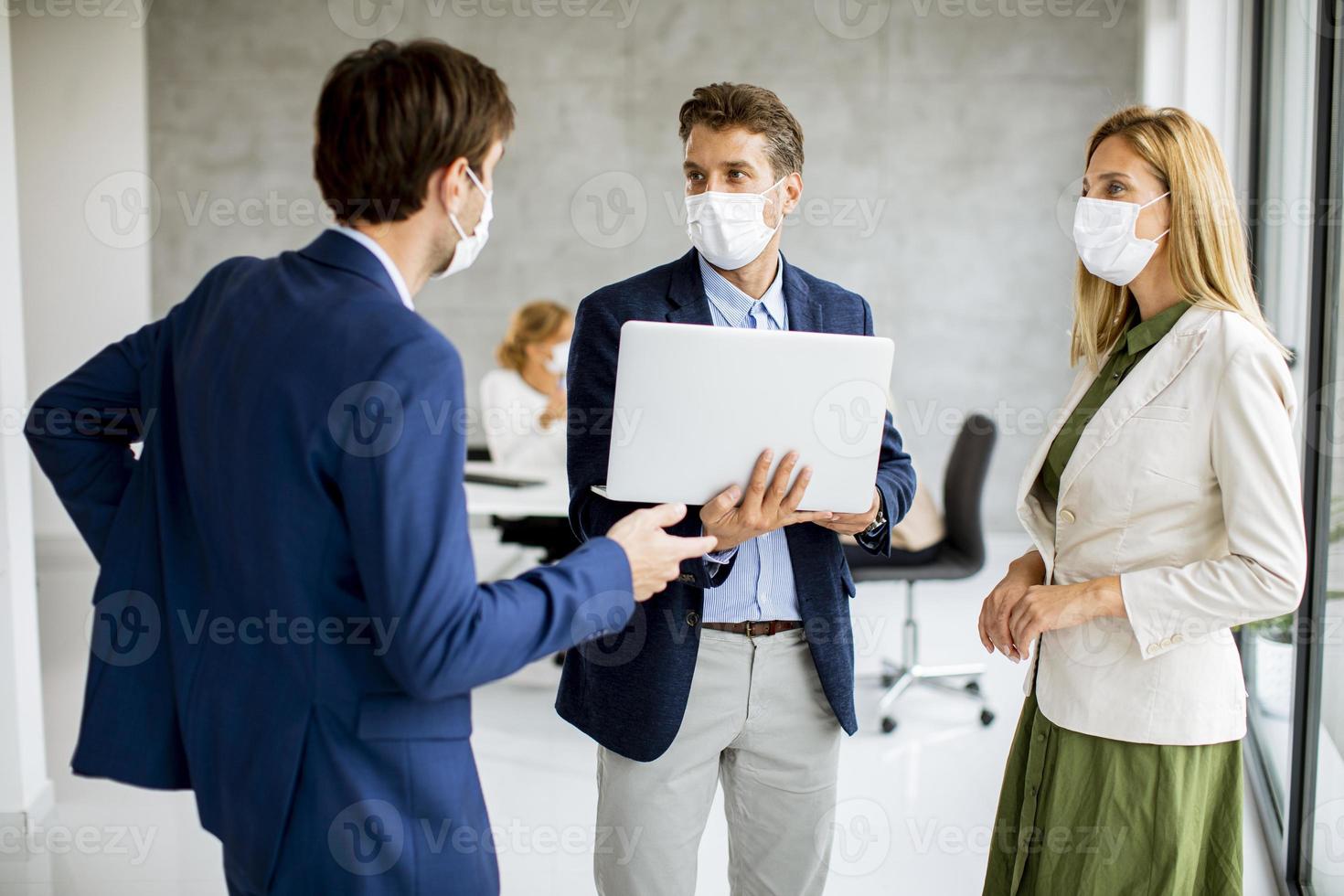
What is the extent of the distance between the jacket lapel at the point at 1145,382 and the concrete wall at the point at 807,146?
216 inches

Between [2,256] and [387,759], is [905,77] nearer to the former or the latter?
[2,256]

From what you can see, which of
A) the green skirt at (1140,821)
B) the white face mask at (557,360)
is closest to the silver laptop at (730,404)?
the green skirt at (1140,821)

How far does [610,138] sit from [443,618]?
20.8 feet

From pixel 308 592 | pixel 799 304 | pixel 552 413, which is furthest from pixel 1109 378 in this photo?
pixel 552 413

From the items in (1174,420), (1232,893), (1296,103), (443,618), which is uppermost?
(1296,103)

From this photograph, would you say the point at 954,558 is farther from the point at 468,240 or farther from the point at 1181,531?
the point at 468,240

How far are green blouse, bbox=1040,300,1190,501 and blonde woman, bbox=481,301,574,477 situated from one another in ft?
10.5

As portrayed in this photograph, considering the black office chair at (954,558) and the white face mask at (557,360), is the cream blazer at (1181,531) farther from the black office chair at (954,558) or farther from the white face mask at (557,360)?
the white face mask at (557,360)

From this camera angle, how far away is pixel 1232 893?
5.44 feet

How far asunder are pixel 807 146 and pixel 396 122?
19.7ft

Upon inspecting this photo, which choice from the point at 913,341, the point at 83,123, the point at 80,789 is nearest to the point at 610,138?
the point at 913,341

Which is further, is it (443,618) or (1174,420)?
(1174,420)

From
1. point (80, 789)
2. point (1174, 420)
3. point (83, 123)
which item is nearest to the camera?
point (1174, 420)

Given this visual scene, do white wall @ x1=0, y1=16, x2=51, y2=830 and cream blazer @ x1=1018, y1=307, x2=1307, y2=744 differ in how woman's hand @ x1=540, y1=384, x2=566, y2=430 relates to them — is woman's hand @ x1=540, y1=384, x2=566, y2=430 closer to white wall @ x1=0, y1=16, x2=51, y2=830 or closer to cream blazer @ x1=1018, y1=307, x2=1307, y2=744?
white wall @ x1=0, y1=16, x2=51, y2=830
